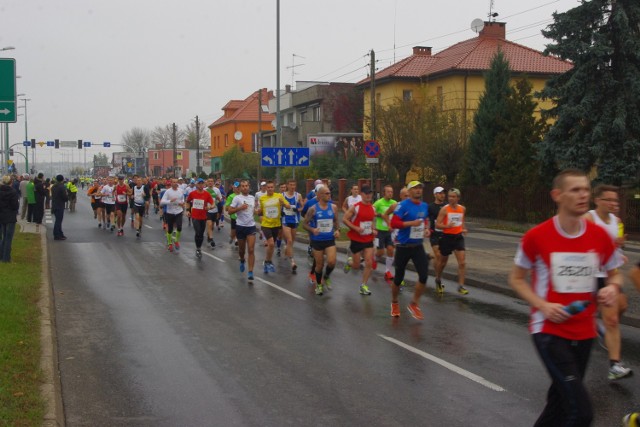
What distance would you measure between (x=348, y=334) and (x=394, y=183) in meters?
30.4

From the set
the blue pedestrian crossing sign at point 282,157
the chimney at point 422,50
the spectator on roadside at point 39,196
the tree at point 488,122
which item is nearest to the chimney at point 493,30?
the chimney at point 422,50

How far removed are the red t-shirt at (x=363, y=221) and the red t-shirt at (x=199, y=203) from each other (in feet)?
21.0

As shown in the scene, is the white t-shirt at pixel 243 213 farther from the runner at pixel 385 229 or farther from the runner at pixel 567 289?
the runner at pixel 567 289

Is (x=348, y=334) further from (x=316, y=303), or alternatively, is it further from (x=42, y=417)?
(x=42, y=417)

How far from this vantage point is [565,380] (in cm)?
408

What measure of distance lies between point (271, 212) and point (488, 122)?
18876 millimetres

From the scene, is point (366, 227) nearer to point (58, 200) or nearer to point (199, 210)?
point (199, 210)

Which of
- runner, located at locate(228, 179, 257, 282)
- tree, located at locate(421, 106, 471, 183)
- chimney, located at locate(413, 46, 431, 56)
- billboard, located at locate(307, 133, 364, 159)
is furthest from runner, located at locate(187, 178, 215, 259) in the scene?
chimney, located at locate(413, 46, 431, 56)

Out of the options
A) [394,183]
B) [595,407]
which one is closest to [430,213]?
[595,407]

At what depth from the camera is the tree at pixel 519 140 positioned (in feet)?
95.8

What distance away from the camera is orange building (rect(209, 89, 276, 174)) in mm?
83688

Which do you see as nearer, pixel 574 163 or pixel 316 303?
pixel 316 303

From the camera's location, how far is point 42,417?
5.36m

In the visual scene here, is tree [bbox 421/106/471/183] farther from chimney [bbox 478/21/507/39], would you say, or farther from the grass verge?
the grass verge
